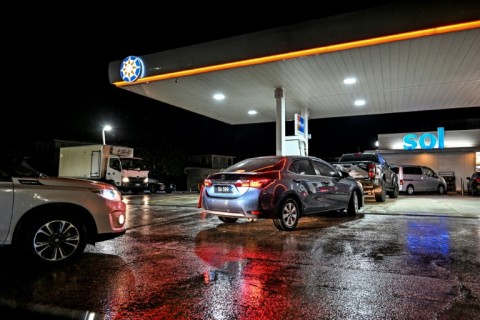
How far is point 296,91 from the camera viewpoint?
14.6 meters

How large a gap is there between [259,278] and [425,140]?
24191 mm

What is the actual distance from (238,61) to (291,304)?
8942 mm

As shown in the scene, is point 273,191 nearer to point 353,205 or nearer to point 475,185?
point 353,205

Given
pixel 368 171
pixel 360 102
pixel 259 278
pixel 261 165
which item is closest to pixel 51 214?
pixel 259 278

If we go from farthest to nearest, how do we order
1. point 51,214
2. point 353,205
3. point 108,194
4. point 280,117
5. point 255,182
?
point 280,117 → point 353,205 → point 255,182 → point 108,194 → point 51,214

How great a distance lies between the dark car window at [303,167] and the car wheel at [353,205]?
1.91m

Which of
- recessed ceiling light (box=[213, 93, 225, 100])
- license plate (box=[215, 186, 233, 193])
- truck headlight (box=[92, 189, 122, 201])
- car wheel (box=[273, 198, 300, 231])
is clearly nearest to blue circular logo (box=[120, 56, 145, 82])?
recessed ceiling light (box=[213, 93, 225, 100])

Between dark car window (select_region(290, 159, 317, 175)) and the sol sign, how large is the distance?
19698 mm

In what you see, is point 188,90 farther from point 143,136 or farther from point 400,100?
point 143,136

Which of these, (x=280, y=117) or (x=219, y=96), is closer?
(x=280, y=117)

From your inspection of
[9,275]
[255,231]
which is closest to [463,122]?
[255,231]

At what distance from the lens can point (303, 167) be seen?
7859mm

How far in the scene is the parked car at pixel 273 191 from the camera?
6648mm

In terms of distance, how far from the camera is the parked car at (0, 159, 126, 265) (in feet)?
14.6
